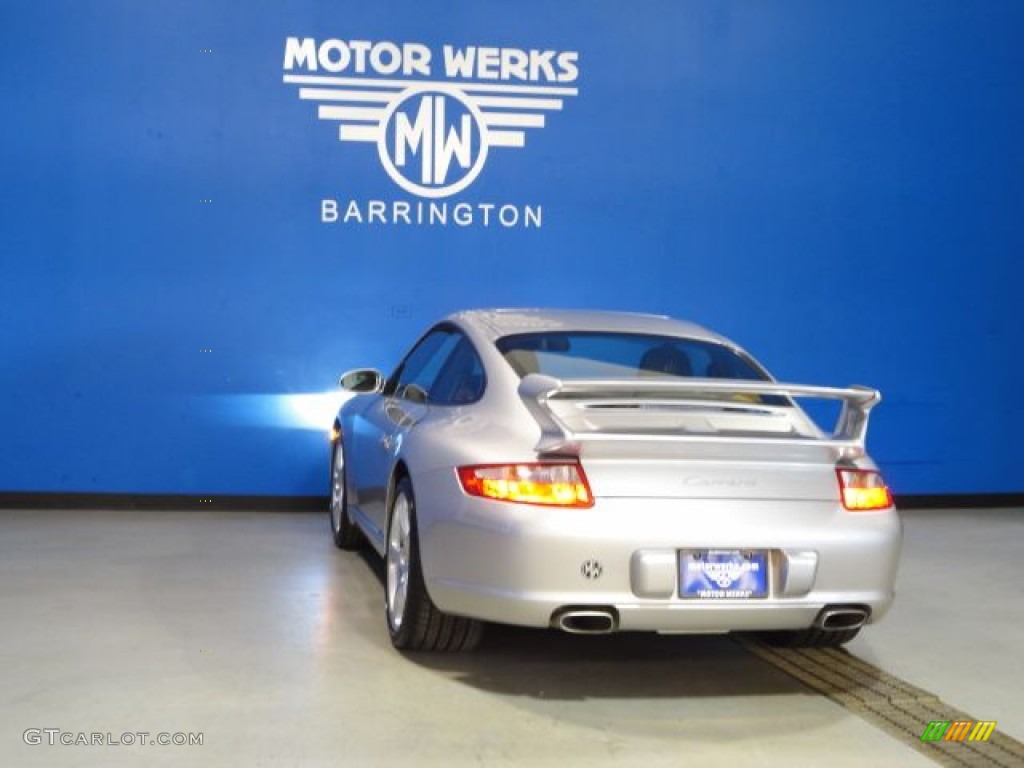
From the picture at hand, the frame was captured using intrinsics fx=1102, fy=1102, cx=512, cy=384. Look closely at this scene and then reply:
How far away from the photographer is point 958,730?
328cm

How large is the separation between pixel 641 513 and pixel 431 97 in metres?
4.73

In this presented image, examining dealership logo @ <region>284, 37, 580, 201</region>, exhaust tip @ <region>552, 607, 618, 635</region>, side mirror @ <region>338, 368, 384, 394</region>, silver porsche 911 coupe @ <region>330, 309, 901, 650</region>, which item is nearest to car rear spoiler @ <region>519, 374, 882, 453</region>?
silver porsche 911 coupe @ <region>330, 309, 901, 650</region>

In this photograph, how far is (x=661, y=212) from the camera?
757 cm

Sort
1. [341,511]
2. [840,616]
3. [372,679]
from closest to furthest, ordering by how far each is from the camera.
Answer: [840,616] < [372,679] < [341,511]

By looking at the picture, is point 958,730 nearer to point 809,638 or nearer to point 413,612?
point 809,638

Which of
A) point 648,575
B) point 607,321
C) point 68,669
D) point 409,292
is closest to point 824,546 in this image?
point 648,575

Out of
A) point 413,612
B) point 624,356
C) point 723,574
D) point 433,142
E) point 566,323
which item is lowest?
point 413,612

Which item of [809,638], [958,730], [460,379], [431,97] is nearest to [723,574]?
[958,730]

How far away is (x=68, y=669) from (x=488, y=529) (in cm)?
151

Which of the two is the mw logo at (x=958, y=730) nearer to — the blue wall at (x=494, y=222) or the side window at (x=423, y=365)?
the side window at (x=423, y=365)

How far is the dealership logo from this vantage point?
7199mm

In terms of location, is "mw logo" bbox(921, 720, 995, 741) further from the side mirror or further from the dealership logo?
the dealership logo

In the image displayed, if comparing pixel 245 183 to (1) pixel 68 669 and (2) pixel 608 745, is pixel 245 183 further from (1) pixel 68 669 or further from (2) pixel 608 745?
(2) pixel 608 745

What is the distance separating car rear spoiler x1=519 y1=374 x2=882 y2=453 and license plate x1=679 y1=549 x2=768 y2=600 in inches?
14.1
